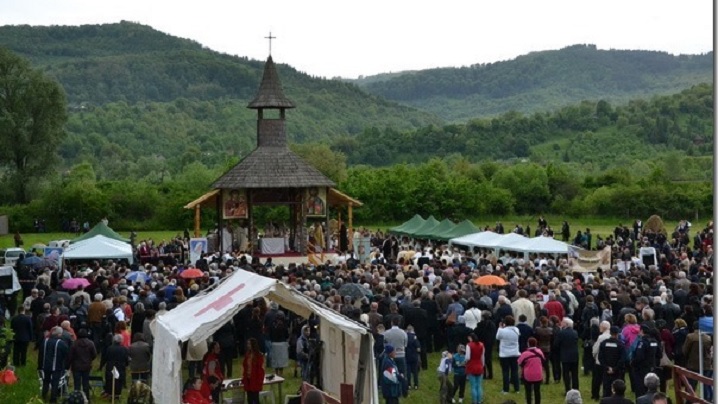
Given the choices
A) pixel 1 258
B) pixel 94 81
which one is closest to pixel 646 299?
pixel 1 258

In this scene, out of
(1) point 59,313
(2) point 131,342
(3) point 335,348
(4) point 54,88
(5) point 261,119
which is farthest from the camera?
(4) point 54,88

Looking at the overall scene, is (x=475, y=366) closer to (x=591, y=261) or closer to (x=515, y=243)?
(x=591, y=261)

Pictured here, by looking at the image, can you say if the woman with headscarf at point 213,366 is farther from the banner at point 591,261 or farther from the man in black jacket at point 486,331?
the banner at point 591,261

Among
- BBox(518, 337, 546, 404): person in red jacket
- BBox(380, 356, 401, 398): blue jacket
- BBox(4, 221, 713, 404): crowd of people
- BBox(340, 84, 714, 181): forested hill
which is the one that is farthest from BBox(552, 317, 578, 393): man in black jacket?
BBox(340, 84, 714, 181): forested hill

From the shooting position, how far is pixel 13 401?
16828 mm

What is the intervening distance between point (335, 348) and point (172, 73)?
18092 cm

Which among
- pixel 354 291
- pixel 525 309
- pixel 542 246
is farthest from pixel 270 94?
pixel 525 309

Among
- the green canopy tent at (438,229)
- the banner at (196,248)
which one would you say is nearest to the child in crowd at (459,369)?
the banner at (196,248)

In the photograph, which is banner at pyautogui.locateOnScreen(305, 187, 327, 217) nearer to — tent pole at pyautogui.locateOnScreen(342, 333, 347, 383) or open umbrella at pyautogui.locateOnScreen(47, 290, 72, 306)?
open umbrella at pyautogui.locateOnScreen(47, 290, 72, 306)

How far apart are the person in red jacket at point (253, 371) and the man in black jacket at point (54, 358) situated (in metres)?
2.87

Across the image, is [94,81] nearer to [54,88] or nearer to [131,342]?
[54,88]

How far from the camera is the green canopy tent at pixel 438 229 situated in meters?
40.6

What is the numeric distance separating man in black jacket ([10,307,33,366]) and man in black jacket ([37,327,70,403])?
2203 millimetres

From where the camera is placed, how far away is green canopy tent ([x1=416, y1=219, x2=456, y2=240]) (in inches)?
1597
